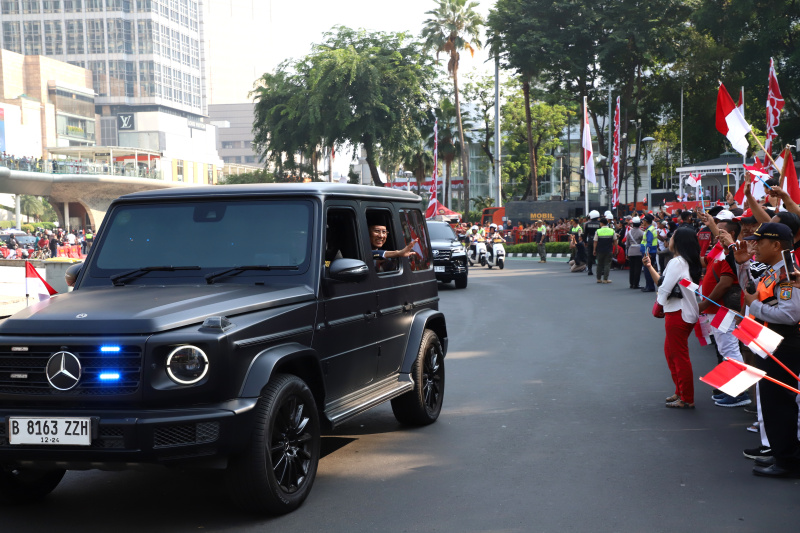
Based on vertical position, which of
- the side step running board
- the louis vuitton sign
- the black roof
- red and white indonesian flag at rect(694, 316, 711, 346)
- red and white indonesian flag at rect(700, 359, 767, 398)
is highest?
the louis vuitton sign

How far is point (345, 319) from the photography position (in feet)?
20.0

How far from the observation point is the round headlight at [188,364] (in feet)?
15.1

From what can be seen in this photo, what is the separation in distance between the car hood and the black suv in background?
58.4 feet

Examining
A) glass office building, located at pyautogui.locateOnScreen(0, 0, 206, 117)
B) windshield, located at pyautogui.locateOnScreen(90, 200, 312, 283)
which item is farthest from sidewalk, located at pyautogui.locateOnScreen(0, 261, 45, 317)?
glass office building, located at pyautogui.locateOnScreen(0, 0, 206, 117)

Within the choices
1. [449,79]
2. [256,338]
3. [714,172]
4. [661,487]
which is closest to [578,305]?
[661,487]

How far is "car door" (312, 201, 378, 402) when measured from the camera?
5816mm

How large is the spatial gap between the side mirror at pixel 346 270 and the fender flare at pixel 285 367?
54cm

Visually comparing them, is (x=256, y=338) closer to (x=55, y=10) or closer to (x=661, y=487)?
(x=661, y=487)

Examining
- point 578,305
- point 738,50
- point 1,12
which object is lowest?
point 578,305

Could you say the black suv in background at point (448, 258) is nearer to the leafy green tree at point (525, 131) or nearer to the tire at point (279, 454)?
the tire at point (279, 454)

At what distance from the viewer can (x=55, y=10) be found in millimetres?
128875

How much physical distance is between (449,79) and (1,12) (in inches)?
3776

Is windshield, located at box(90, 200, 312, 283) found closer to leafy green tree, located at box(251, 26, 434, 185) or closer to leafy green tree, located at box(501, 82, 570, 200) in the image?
leafy green tree, located at box(251, 26, 434, 185)

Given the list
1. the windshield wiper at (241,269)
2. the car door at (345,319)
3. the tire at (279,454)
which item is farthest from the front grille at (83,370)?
the car door at (345,319)
